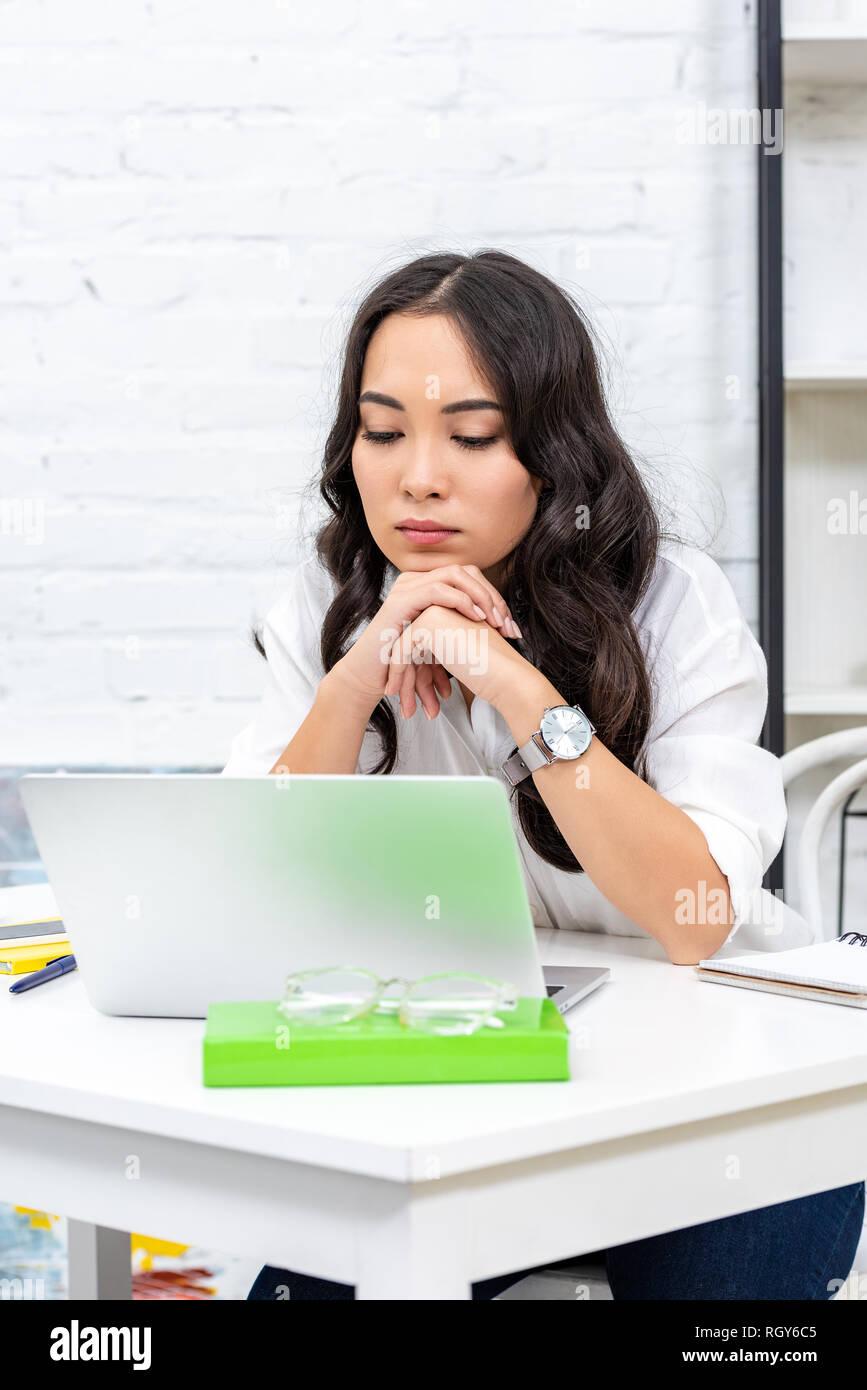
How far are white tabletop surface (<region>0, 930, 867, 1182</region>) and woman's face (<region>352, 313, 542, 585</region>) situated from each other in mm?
547

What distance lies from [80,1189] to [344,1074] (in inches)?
5.5

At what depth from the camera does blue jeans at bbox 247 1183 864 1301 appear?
0.92 metres

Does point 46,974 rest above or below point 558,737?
below

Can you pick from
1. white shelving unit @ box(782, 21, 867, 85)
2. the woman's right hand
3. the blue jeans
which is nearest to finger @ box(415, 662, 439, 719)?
the woman's right hand

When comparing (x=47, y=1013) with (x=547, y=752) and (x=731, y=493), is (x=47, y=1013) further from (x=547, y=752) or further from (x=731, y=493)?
(x=731, y=493)

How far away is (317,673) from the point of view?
1.46m

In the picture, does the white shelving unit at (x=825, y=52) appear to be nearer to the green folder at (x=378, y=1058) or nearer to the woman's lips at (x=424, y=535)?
the woman's lips at (x=424, y=535)

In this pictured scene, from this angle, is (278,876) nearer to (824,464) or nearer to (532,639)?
(532,639)

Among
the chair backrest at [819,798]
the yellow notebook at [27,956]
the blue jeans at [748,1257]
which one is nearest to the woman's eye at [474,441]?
the chair backrest at [819,798]

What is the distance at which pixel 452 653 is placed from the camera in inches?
45.8

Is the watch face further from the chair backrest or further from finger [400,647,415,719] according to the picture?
the chair backrest

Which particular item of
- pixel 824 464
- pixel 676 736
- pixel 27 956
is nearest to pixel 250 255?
pixel 824 464

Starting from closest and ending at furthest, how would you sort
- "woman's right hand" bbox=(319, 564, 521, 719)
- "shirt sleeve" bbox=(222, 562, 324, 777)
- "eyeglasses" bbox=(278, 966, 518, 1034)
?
"eyeglasses" bbox=(278, 966, 518, 1034) < "woman's right hand" bbox=(319, 564, 521, 719) < "shirt sleeve" bbox=(222, 562, 324, 777)

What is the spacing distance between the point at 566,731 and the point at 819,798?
0.51 meters
